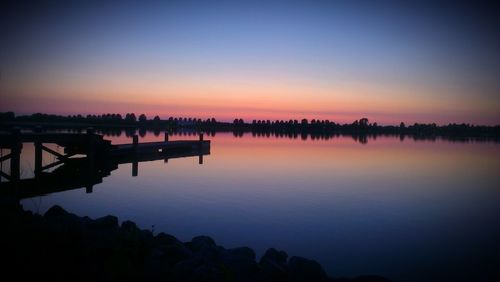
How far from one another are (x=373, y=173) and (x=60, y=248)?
31457 millimetres

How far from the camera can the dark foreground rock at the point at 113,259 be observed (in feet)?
19.2

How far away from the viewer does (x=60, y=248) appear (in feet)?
21.9

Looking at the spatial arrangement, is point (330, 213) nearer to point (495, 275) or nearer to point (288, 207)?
point (288, 207)

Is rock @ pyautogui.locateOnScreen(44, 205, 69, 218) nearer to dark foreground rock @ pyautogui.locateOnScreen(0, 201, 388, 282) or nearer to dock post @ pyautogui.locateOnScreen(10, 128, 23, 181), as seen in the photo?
dark foreground rock @ pyautogui.locateOnScreen(0, 201, 388, 282)

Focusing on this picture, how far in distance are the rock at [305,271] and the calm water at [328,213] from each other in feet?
9.00

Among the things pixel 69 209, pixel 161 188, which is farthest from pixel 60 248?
pixel 161 188

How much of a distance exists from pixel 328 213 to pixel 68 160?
580 inches

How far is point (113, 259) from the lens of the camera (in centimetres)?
639

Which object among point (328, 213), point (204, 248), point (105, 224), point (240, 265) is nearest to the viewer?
point (240, 265)

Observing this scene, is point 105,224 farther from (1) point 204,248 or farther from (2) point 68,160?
(2) point 68,160

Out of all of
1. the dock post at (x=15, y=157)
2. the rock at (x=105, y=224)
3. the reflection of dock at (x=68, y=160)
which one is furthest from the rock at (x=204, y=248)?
the reflection of dock at (x=68, y=160)

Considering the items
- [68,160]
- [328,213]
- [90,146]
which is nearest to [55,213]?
[90,146]

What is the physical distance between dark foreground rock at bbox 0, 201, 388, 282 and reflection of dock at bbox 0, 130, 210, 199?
5385mm

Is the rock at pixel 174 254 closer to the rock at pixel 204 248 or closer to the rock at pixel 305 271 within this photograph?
the rock at pixel 204 248
